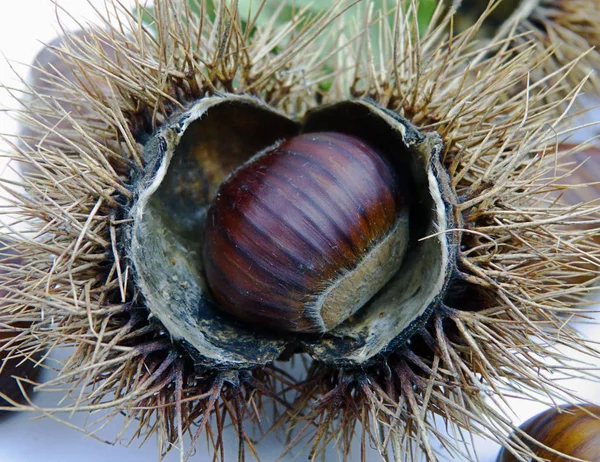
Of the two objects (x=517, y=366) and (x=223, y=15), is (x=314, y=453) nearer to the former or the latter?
(x=517, y=366)

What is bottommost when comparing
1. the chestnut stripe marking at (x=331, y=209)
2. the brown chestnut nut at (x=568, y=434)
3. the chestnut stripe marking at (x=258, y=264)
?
the brown chestnut nut at (x=568, y=434)

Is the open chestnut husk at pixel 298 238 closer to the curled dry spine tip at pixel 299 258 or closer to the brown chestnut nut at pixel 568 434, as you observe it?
the curled dry spine tip at pixel 299 258

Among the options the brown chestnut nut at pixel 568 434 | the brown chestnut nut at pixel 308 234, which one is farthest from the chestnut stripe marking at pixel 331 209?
the brown chestnut nut at pixel 568 434

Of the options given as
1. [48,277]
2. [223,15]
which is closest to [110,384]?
[48,277]

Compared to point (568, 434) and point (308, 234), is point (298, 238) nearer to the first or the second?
point (308, 234)

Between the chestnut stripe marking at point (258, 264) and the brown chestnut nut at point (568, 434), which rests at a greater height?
the chestnut stripe marking at point (258, 264)

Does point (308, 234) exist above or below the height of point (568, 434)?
above

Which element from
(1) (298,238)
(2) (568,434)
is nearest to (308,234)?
(1) (298,238)
